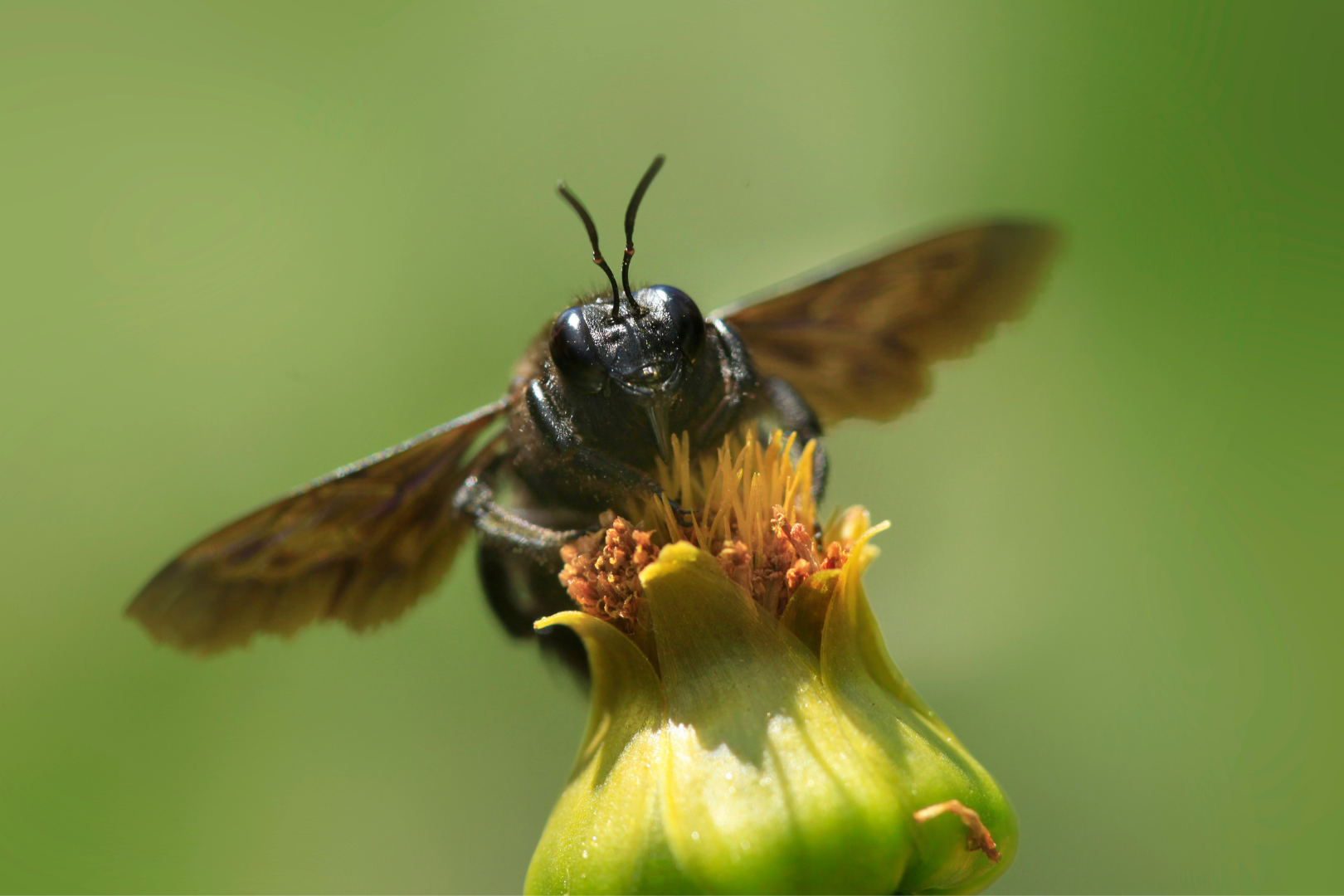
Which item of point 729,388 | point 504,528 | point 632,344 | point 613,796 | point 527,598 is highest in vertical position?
point 632,344

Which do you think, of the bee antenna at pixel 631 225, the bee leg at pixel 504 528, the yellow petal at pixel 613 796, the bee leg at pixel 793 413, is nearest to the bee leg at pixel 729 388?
the bee leg at pixel 793 413

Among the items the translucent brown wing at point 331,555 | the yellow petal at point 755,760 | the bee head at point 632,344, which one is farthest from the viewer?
the translucent brown wing at point 331,555

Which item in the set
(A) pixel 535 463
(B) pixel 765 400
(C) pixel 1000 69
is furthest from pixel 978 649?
(C) pixel 1000 69

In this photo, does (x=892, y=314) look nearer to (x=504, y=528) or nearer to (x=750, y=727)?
(x=504, y=528)

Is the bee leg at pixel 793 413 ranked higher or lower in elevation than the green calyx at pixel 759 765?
higher

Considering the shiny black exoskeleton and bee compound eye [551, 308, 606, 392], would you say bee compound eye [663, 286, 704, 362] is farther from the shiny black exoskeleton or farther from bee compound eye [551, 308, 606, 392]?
bee compound eye [551, 308, 606, 392]

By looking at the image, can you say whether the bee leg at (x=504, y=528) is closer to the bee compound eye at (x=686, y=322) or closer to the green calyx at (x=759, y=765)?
the green calyx at (x=759, y=765)

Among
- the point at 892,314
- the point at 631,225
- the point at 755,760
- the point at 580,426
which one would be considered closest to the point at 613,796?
the point at 755,760
